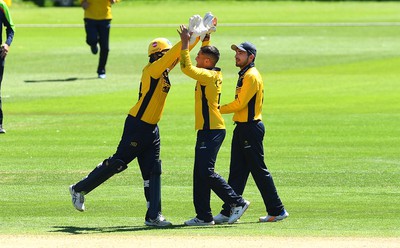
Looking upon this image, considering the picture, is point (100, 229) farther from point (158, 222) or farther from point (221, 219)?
point (221, 219)

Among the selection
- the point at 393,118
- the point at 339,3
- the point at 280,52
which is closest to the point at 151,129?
the point at 393,118

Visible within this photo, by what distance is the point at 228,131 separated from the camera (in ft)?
64.5

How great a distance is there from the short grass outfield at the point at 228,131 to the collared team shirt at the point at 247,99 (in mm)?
1224

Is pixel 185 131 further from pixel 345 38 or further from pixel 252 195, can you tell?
pixel 345 38

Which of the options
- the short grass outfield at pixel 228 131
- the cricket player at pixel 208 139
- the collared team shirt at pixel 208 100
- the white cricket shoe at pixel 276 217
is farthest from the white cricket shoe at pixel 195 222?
the collared team shirt at pixel 208 100

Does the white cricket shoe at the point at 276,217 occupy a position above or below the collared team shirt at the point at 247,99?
below

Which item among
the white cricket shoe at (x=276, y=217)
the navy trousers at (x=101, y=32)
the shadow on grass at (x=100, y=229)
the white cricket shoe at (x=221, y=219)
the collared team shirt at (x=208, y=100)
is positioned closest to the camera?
the shadow on grass at (x=100, y=229)

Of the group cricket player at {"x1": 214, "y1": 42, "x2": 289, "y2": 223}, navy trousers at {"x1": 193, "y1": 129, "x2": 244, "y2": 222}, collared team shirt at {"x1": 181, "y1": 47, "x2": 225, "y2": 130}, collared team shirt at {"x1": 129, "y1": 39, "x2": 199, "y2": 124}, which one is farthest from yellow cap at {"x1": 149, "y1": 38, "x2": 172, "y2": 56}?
navy trousers at {"x1": 193, "y1": 129, "x2": 244, "y2": 222}

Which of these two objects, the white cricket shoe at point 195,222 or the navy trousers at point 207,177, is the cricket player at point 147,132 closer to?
the white cricket shoe at point 195,222

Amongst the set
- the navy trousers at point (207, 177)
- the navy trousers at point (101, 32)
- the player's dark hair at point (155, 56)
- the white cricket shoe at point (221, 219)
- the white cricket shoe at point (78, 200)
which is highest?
the player's dark hair at point (155, 56)

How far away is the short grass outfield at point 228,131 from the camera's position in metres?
12.5

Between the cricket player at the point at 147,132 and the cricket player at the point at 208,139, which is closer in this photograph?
the cricket player at the point at 208,139

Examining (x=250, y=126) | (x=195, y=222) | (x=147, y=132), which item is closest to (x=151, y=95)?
(x=147, y=132)

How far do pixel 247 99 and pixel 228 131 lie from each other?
294 inches
